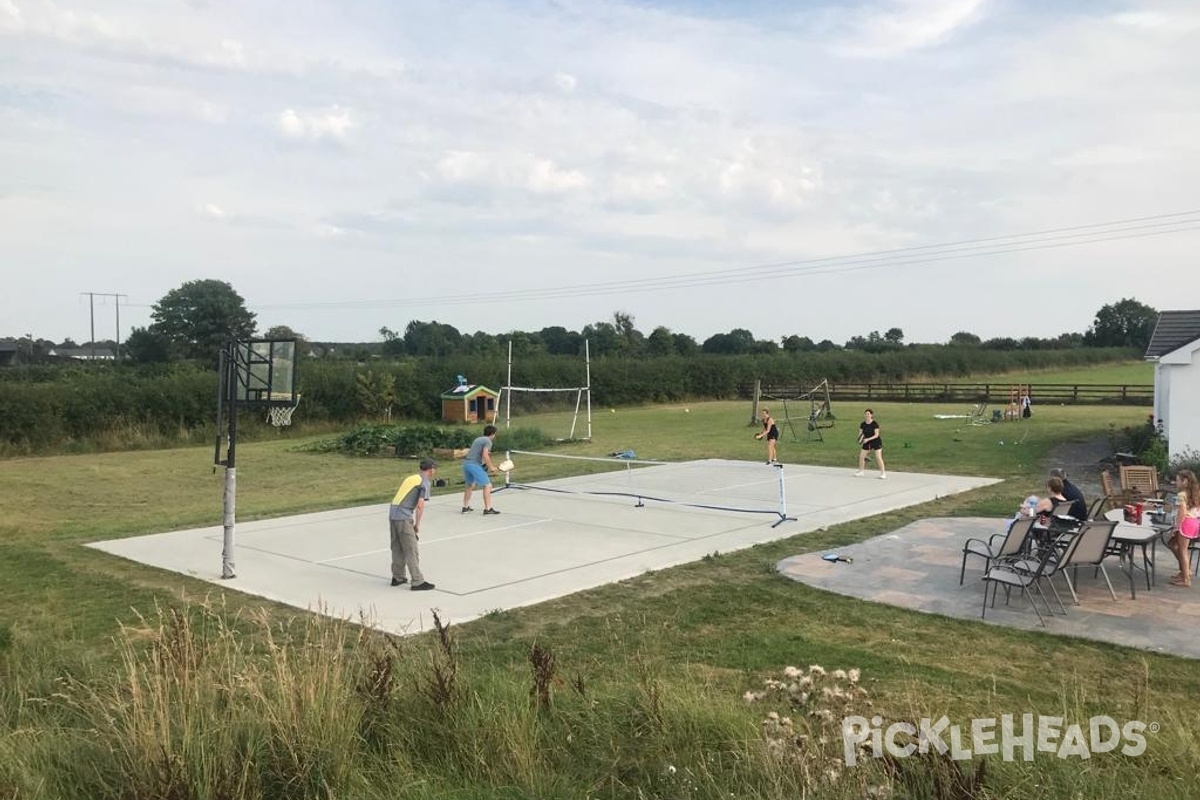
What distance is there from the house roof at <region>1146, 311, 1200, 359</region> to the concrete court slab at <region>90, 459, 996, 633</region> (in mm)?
5605

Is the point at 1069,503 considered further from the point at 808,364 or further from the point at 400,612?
the point at 808,364

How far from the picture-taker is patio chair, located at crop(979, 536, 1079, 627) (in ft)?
27.4

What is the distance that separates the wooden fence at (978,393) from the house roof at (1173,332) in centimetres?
2219

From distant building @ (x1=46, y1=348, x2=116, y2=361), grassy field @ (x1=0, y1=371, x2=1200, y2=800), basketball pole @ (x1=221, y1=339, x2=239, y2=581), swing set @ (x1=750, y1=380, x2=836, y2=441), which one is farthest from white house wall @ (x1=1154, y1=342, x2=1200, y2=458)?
distant building @ (x1=46, y1=348, x2=116, y2=361)

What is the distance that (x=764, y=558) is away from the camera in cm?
1103

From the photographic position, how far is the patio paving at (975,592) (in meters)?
7.75

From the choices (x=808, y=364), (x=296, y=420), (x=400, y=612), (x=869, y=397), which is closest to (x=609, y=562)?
(x=400, y=612)

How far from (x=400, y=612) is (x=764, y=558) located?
182 inches

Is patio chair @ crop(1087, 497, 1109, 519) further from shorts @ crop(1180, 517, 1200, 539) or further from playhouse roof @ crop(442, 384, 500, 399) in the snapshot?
playhouse roof @ crop(442, 384, 500, 399)

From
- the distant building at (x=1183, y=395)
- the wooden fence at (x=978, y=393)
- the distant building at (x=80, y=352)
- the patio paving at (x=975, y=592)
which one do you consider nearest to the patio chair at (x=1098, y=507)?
the patio paving at (x=975, y=592)

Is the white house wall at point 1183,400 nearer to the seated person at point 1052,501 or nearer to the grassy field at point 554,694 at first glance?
the seated person at point 1052,501

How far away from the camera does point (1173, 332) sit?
69.1ft

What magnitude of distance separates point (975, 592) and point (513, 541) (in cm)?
603

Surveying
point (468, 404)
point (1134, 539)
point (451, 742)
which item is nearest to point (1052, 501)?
point (1134, 539)
